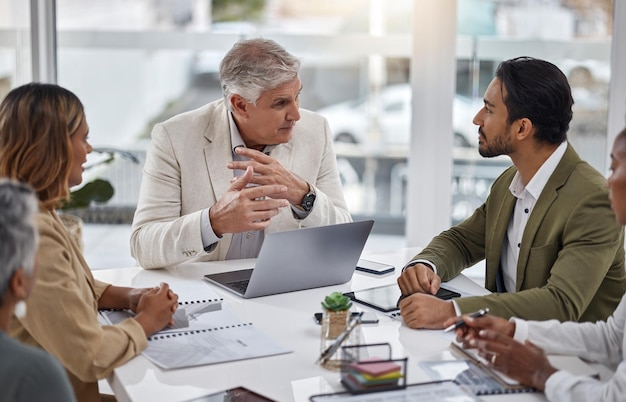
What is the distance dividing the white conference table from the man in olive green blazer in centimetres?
11

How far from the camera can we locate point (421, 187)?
12.5ft

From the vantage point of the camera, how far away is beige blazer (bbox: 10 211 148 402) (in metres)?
1.51

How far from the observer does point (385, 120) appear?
12.7 ft

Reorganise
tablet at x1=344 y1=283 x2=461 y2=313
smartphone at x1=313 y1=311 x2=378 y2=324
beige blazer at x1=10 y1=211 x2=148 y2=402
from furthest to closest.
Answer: tablet at x1=344 y1=283 x2=461 y2=313 → smartphone at x1=313 y1=311 x2=378 y2=324 → beige blazer at x1=10 y1=211 x2=148 y2=402

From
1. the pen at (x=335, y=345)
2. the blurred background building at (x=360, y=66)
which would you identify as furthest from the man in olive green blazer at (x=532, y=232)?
the blurred background building at (x=360, y=66)

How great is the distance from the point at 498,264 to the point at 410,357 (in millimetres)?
714

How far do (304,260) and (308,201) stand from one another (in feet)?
1.38

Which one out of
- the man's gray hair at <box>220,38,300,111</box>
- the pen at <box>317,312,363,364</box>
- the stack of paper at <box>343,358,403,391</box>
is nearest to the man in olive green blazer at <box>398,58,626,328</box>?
the pen at <box>317,312,363,364</box>

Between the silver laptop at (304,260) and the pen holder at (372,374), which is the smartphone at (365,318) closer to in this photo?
the silver laptop at (304,260)

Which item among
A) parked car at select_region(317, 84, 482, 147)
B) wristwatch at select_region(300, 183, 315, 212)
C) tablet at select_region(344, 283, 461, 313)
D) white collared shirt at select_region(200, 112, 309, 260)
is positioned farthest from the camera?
parked car at select_region(317, 84, 482, 147)

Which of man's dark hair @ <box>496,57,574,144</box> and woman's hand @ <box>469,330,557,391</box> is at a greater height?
man's dark hair @ <box>496,57,574,144</box>

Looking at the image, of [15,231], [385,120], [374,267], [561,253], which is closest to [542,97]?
[561,253]

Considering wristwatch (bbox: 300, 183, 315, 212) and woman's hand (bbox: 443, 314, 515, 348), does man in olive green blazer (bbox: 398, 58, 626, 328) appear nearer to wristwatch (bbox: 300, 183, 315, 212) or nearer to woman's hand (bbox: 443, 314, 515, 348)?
woman's hand (bbox: 443, 314, 515, 348)

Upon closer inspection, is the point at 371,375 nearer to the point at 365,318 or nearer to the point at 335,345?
the point at 335,345
